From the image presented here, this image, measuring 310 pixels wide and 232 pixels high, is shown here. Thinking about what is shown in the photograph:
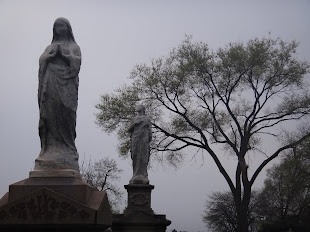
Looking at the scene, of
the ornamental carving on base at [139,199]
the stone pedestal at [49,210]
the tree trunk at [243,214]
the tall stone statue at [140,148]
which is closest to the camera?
the stone pedestal at [49,210]

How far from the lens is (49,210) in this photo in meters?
5.30

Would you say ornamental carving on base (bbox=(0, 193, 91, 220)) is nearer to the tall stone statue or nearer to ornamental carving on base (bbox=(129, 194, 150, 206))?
ornamental carving on base (bbox=(129, 194, 150, 206))

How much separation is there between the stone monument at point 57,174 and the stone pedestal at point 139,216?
708cm

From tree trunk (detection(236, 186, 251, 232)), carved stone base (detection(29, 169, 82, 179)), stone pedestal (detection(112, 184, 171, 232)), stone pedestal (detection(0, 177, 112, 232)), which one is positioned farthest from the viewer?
tree trunk (detection(236, 186, 251, 232))

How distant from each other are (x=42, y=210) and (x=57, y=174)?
597 mm

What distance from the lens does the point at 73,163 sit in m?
6.04

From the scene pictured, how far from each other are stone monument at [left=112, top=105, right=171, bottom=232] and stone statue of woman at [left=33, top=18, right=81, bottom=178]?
7.23 meters

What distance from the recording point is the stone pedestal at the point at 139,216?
12.9m

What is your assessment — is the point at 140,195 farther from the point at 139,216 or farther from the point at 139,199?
the point at 139,216

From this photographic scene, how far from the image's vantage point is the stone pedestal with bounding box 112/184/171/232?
42.4ft

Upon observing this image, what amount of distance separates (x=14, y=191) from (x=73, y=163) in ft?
3.07

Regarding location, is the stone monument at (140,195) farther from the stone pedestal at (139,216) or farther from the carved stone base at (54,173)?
the carved stone base at (54,173)

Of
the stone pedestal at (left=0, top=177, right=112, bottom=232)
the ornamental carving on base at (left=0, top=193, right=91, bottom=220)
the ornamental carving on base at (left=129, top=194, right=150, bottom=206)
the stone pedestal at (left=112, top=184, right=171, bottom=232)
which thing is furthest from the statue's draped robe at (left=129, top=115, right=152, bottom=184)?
the ornamental carving on base at (left=0, top=193, right=91, bottom=220)

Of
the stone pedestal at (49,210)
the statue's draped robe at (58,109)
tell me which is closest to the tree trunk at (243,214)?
the statue's draped robe at (58,109)
